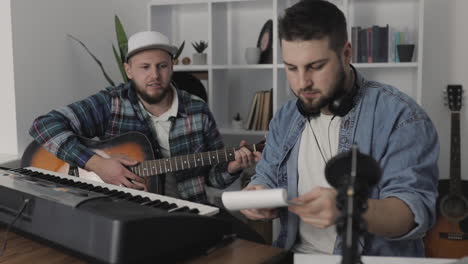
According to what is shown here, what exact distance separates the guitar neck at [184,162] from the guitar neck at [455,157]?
4.03ft

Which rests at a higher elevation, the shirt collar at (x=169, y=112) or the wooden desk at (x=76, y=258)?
the shirt collar at (x=169, y=112)

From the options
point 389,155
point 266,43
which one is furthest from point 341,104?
point 266,43

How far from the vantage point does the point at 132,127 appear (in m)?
2.34

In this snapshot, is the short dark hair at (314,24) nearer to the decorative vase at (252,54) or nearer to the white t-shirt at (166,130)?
the white t-shirt at (166,130)

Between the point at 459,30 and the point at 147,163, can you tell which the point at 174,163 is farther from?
the point at 459,30

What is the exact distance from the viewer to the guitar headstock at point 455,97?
2.78 m

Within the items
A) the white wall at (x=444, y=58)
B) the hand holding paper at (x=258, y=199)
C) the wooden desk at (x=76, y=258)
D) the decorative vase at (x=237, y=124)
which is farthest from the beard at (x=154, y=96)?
the white wall at (x=444, y=58)

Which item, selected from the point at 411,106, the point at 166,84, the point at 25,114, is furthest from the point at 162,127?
the point at 411,106

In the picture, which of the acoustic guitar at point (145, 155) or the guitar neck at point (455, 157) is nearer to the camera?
the acoustic guitar at point (145, 155)

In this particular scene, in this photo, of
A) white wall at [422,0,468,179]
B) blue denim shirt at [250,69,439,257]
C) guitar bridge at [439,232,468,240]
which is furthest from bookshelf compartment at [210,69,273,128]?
blue denim shirt at [250,69,439,257]

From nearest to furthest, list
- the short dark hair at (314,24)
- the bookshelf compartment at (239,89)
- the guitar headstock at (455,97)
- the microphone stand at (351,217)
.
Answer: the microphone stand at (351,217), the short dark hair at (314,24), the guitar headstock at (455,97), the bookshelf compartment at (239,89)

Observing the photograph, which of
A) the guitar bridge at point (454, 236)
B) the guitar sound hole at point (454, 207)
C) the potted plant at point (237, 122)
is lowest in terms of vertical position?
the guitar bridge at point (454, 236)

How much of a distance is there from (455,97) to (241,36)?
4.88 feet

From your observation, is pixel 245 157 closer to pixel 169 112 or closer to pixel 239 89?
pixel 169 112
